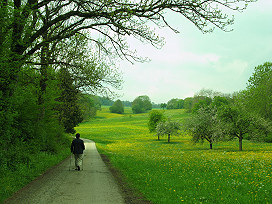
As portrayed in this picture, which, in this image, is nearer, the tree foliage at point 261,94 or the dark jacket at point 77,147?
the dark jacket at point 77,147

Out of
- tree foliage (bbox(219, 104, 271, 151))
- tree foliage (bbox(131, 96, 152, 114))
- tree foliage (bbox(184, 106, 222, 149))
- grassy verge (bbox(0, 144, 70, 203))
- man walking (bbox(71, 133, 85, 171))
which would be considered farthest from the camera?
tree foliage (bbox(131, 96, 152, 114))

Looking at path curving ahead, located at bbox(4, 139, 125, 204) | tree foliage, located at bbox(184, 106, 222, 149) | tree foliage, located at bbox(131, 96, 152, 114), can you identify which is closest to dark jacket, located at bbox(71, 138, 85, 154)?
path curving ahead, located at bbox(4, 139, 125, 204)

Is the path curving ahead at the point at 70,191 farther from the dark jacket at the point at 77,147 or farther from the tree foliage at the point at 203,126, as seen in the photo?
the tree foliage at the point at 203,126

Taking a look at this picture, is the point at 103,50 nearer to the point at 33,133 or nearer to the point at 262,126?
the point at 33,133

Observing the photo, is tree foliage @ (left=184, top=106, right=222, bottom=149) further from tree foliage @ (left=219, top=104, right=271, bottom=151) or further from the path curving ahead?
the path curving ahead

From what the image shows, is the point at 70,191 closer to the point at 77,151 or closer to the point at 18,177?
the point at 18,177

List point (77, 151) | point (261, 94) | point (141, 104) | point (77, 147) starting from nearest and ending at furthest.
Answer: point (77, 151)
point (77, 147)
point (261, 94)
point (141, 104)

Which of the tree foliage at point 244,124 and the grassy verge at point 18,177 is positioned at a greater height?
the tree foliage at point 244,124

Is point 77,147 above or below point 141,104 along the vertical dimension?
below

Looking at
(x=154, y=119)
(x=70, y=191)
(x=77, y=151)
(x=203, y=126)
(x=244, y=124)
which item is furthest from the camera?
(x=154, y=119)

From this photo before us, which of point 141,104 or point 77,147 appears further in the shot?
point 141,104

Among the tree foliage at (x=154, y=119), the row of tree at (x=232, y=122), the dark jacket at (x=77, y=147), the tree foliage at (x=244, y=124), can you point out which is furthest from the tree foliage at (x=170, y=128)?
the dark jacket at (x=77, y=147)

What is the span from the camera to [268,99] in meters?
49.5

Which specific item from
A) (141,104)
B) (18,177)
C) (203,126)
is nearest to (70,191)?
(18,177)
